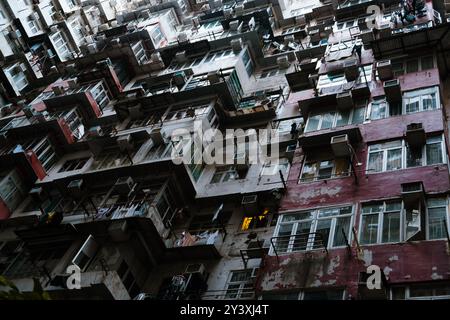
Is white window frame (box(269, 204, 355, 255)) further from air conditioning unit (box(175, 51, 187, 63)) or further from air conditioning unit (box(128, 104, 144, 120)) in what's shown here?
air conditioning unit (box(175, 51, 187, 63))

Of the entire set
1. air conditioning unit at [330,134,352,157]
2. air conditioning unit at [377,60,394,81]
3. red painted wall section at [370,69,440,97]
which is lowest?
air conditioning unit at [330,134,352,157]

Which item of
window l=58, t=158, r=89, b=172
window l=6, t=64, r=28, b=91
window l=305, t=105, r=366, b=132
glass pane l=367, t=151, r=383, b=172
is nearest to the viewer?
glass pane l=367, t=151, r=383, b=172

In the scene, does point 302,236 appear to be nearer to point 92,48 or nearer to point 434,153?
point 434,153

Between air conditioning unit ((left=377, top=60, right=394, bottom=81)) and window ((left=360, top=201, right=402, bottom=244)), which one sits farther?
air conditioning unit ((left=377, top=60, right=394, bottom=81))

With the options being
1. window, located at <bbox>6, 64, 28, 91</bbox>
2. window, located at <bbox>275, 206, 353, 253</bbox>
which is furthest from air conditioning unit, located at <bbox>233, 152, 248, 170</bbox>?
window, located at <bbox>6, 64, 28, 91</bbox>

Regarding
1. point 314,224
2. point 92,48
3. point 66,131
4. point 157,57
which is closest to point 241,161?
point 314,224
